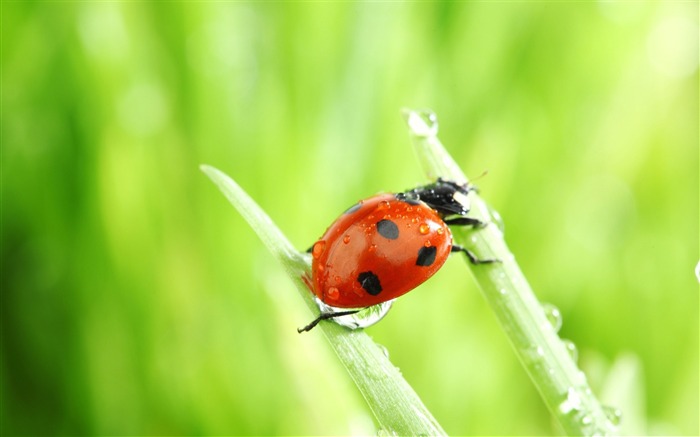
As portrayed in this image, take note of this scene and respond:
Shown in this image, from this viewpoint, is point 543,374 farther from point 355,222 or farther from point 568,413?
point 355,222

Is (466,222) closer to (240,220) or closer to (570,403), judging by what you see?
(570,403)

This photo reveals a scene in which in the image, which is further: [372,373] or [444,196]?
[444,196]

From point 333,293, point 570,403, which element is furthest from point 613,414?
point 333,293

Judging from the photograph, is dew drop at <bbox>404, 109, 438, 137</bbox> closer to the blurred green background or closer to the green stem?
the green stem

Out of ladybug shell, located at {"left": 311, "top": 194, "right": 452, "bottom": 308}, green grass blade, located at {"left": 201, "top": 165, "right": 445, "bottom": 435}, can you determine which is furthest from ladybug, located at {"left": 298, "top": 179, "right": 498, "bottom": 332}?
green grass blade, located at {"left": 201, "top": 165, "right": 445, "bottom": 435}

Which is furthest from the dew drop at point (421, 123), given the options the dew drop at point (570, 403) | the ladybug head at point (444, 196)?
the dew drop at point (570, 403)

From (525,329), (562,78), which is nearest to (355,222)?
(525,329)

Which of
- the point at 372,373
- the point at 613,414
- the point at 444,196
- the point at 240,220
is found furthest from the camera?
the point at 240,220
